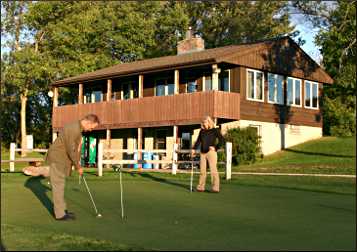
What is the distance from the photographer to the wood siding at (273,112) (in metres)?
32.2

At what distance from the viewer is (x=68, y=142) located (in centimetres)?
1048

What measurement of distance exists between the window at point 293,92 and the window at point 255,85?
2743mm

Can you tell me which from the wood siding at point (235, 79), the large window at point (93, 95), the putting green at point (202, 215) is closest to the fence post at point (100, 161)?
the putting green at point (202, 215)

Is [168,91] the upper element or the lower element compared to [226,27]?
lower

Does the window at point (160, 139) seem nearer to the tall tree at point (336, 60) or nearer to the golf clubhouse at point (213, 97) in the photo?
the golf clubhouse at point (213, 97)

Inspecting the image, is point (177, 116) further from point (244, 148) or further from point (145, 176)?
point (145, 176)

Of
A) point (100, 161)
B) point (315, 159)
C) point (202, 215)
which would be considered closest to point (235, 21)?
point (315, 159)

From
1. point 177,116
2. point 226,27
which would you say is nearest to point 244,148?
point 177,116

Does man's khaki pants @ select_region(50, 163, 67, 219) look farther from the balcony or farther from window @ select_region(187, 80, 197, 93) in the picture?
window @ select_region(187, 80, 197, 93)

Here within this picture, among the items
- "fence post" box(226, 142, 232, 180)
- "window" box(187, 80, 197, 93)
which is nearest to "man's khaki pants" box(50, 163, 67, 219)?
"fence post" box(226, 142, 232, 180)

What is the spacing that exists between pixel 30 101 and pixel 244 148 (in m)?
33.7

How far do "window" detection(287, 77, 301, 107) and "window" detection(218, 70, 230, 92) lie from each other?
4760 mm

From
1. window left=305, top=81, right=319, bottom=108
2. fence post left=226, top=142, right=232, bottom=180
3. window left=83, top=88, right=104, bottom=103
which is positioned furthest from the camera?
window left=83, top=88, right=104, bottom=103

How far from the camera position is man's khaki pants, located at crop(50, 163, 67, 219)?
34.0 feet
